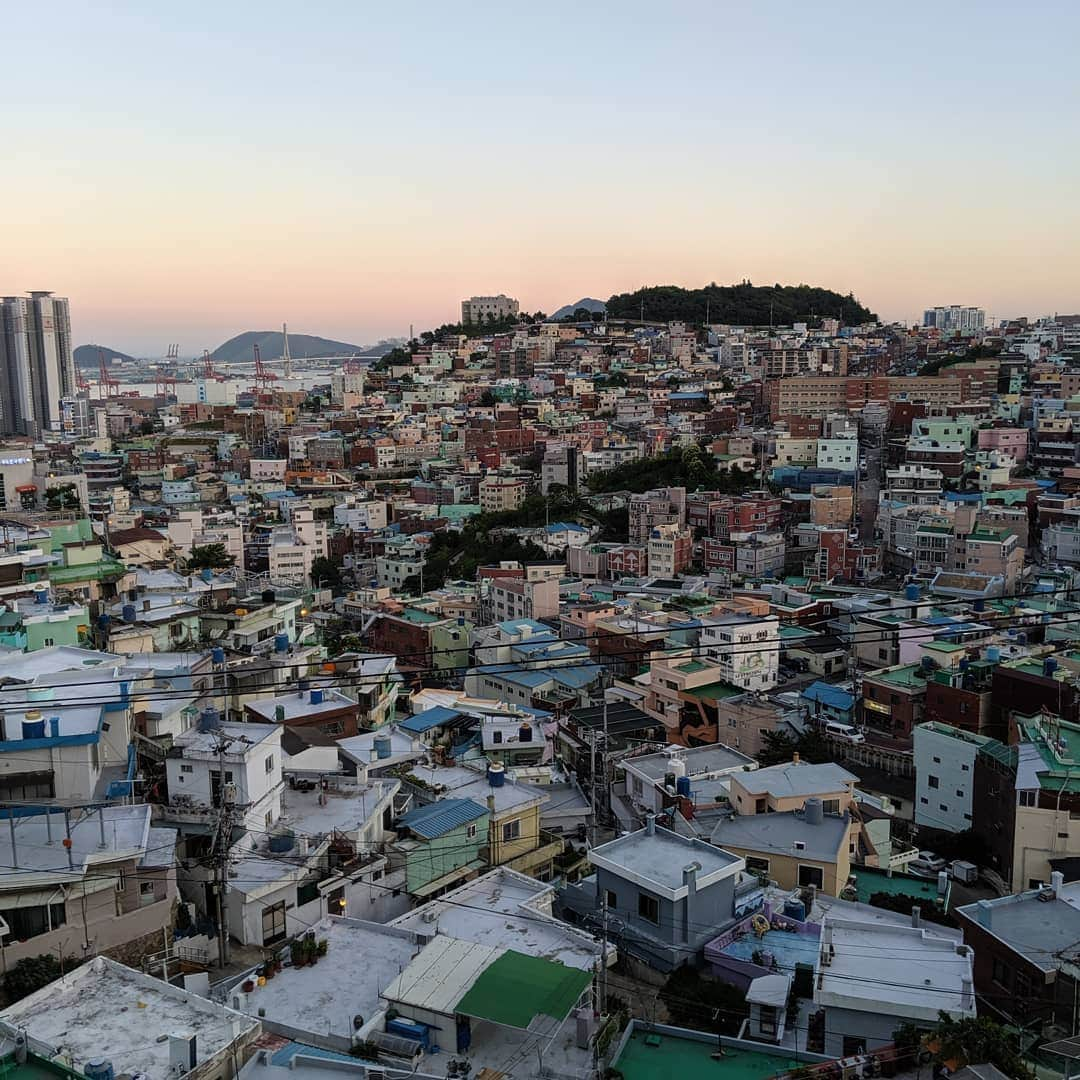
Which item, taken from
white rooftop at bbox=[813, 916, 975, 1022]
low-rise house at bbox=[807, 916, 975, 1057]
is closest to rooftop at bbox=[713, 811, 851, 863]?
white rooftop at bbox=[813, 916, 975, 1022]

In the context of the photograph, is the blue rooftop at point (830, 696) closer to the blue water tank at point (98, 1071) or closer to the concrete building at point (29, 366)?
the blue water tank at point (98, 1071)

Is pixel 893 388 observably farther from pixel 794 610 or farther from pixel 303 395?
pixel 303 395

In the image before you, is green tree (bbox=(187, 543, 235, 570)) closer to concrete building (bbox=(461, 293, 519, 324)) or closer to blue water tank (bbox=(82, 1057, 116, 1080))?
blue water tank (bbox=(82, 1057, 116, 1080))

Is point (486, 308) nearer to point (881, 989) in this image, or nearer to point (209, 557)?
point (209, 557)

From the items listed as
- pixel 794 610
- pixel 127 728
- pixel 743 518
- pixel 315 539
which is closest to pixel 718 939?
pixel 127 728

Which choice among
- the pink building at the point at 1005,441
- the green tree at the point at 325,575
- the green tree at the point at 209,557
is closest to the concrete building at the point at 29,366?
the green tree at the point at 325,575
